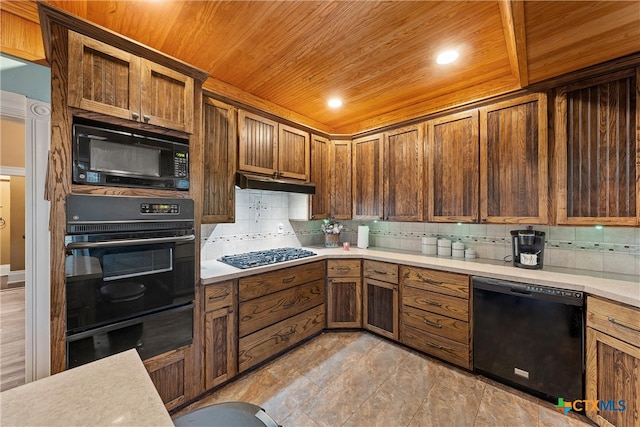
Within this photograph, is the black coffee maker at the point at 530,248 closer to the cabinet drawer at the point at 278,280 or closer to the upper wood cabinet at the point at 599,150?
the upper wood cabinet at the point at 599,150

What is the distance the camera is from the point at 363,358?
7.98 feet

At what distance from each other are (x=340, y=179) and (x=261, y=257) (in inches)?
57.8

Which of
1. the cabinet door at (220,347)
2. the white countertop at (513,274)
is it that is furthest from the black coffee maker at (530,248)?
the cabinet door at (220,347)

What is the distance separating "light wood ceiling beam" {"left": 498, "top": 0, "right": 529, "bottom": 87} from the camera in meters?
1.31

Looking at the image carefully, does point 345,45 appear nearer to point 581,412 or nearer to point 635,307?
point 635,307

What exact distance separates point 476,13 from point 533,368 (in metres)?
2.50

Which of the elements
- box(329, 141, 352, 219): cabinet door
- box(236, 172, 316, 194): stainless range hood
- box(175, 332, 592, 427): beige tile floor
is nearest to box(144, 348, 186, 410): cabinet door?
box(175, 332, 592, 427): beige tile floor

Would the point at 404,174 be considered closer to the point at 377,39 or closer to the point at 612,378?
the point at 377,39

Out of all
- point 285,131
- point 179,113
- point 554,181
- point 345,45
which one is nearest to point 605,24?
point 554,181

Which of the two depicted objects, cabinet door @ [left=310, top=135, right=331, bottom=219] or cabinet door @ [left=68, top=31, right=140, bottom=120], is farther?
cabinet door @ [left=310, top=135, right=331, bottom=219]

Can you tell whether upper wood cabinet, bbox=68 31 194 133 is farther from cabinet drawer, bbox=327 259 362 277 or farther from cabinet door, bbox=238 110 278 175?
cabinet drawer, bbox=327 259 362 277

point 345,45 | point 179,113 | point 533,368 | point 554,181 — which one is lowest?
point 533,368

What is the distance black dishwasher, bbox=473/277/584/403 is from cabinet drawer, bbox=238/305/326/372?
4.89ft

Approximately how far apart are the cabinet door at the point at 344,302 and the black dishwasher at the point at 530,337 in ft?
3.81
